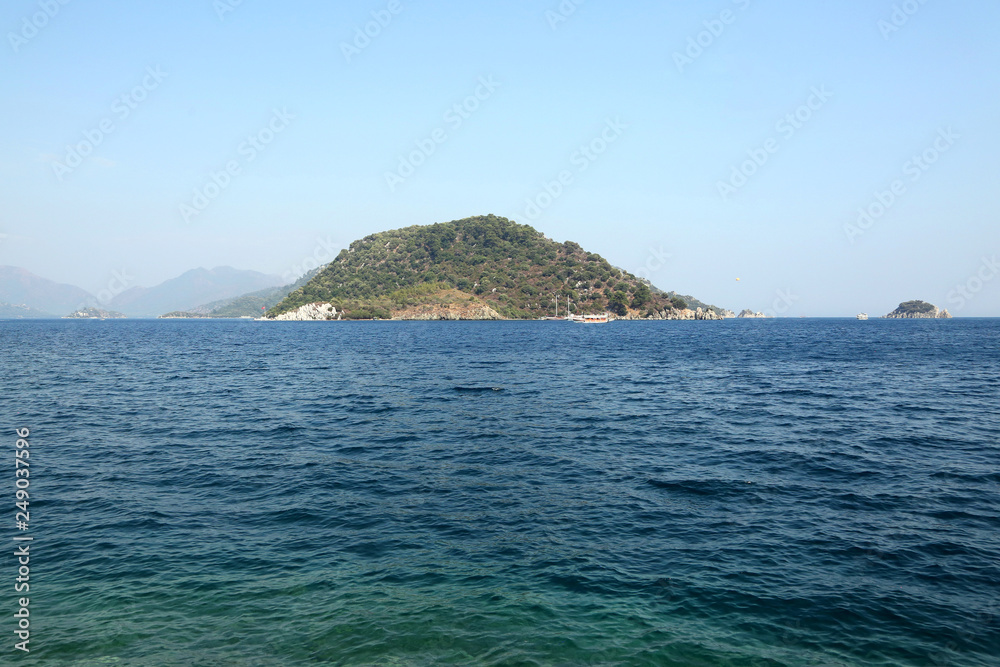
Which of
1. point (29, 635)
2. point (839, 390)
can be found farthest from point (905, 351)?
point (29, 635)

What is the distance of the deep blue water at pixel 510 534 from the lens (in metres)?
12.3

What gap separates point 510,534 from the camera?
59.4 ft

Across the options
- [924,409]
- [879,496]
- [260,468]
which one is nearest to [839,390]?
[924,409]

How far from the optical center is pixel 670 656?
11789 mm

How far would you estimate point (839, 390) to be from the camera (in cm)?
4984

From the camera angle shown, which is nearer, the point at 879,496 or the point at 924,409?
the point at 879,496

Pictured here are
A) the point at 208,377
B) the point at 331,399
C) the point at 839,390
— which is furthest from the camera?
the point at 208,377

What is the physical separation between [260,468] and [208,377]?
3918 cm

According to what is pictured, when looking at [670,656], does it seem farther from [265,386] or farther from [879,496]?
[265,386]

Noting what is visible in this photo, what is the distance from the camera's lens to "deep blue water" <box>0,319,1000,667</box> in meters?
12.3

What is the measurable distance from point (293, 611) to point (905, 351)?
356 ft

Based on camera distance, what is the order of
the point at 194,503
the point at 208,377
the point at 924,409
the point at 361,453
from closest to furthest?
1. the point at 194,503
2. the point at 361,453
3. the point at 924,409
4. the point at 208,377

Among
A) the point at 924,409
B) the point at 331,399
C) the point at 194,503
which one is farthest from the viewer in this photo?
the point at 331,399

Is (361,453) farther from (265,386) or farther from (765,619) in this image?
(265,386)
